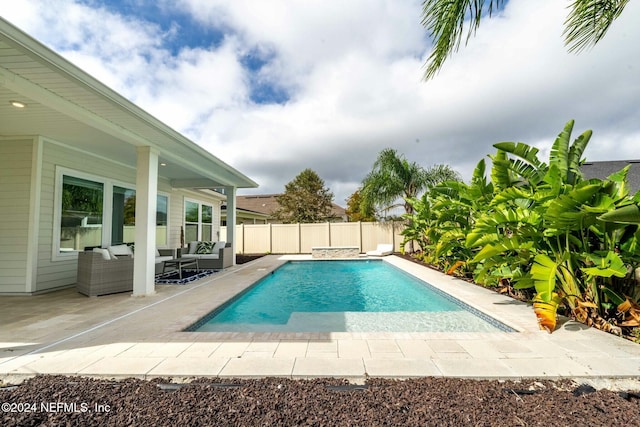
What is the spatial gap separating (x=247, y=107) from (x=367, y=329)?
10385mm

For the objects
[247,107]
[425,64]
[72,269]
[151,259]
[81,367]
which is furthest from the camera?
[247,107]

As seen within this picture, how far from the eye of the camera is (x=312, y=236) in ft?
57.5

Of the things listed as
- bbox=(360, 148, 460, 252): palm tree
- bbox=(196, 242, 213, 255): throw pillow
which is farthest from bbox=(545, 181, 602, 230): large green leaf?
bbox=(360, 148, 460, 252): palm tree

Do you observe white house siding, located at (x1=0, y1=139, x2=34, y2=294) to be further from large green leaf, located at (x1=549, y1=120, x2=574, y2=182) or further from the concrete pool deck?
large green leaf, located at (x1=549, y1=120, x2=574, y2=182)

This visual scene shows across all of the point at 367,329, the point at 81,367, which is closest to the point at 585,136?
the point at 367,329

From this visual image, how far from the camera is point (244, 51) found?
9.33 m

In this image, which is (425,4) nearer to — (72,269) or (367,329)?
(367,329)

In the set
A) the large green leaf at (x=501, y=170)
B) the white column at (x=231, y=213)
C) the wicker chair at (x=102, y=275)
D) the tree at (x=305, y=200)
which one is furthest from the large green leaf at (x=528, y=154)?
the tree at (x=305, y=200)

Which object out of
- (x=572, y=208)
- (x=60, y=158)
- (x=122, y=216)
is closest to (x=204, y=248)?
(x=122, y=216)

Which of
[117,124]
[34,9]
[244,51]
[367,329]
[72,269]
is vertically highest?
[244,51]

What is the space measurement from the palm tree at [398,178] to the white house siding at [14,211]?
1279 cm

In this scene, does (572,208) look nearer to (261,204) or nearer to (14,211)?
(14,211)

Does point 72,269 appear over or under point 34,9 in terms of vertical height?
under

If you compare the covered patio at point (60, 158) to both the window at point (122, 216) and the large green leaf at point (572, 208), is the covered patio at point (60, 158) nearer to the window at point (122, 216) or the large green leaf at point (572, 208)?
the window at point (122, 216)
